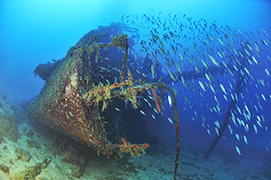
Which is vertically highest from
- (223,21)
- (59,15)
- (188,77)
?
(59,15)

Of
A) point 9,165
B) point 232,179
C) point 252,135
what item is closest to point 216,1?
point 252,135

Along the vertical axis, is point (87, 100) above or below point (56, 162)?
above

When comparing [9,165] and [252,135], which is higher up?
[252,135]

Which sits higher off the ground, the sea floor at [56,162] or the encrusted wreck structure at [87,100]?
the encrusted wreck structure at [87,100]

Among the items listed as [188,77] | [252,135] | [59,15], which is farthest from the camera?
[59,15]

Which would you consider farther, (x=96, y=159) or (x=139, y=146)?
(x=96, y=159)

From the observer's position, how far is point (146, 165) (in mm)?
8086

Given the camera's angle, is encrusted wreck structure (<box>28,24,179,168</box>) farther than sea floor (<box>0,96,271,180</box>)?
No

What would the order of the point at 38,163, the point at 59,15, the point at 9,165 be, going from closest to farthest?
1. the point at 9,165
2. the point at 38,163
3. the point at 59,15

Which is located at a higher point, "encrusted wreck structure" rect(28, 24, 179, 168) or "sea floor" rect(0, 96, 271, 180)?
"encrusted wreck structure" rect(28, 24, 179, 168)

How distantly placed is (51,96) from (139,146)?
363cm

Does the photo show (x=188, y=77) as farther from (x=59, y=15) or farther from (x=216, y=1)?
(x=59, y=15)

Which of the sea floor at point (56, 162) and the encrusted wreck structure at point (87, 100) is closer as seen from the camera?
the encrusted wreck structure at point (87, 100)

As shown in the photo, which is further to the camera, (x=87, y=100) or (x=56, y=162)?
(x=56, y=162)
